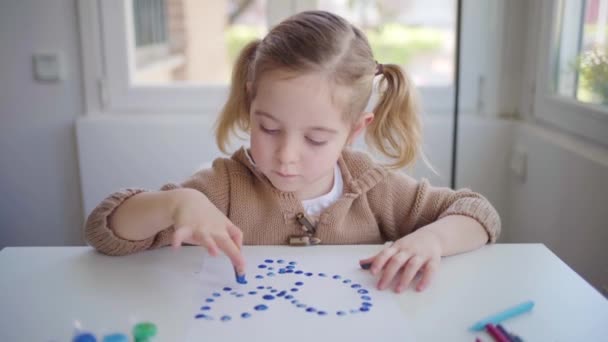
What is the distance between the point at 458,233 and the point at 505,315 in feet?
0.85

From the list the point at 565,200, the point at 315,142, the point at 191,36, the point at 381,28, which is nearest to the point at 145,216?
the point at 315,142

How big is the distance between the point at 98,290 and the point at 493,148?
150cm

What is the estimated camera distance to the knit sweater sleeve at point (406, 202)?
115 cm

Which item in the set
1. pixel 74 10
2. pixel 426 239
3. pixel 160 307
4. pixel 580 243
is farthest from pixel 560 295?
pixel 74 10

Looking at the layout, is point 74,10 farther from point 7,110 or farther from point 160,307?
point 160,307

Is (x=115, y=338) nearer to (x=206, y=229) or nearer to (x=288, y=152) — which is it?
(x=206, y=229)

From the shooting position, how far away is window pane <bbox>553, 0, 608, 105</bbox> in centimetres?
152

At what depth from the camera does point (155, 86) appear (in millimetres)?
2098

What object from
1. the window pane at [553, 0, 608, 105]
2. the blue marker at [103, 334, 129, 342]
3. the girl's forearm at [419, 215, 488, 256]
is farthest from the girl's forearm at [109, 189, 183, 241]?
the window pane at [553, 0, 608, 105]

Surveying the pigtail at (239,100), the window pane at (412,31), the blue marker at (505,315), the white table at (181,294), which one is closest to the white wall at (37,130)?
the window pane at (412,31)

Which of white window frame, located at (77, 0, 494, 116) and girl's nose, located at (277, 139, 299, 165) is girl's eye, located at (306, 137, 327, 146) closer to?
girl's nose, located at (277, 139, 299, 165)

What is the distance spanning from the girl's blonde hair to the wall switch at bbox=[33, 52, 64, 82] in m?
1.07

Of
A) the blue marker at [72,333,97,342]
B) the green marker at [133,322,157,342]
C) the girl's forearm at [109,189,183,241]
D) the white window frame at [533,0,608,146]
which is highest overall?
the white window frame at [533,0,608,146]

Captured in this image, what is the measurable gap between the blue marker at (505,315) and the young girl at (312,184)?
0.12 metres
